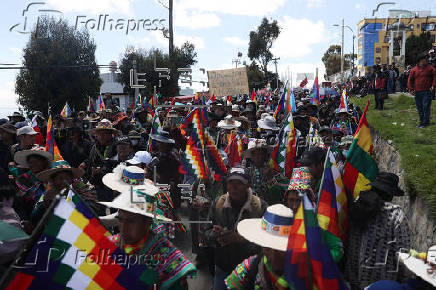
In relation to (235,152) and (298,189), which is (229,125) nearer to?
(235,152)

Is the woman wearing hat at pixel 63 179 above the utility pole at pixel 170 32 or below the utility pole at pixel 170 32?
below

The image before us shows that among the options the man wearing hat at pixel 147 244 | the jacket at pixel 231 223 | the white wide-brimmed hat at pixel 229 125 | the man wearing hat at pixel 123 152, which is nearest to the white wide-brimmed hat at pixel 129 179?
the jacket at pixel 231 223

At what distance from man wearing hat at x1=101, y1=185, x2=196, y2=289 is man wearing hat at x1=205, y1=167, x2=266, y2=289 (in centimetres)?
90

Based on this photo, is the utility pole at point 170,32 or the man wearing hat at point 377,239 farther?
the utility pole at point 170,32

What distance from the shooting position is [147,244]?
9.09 ft

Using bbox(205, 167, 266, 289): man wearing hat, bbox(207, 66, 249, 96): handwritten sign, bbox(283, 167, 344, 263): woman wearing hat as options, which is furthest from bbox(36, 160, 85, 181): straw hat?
bbox(207, 66, 249, 96): handwritten sign

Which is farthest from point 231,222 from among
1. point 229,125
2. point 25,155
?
point 229,125

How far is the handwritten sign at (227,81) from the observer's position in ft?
32.2

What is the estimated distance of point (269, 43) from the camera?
62.0m

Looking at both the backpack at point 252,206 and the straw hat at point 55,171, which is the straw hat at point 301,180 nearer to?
the backpack at point 252,206

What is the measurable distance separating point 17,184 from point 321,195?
3622 millimetres

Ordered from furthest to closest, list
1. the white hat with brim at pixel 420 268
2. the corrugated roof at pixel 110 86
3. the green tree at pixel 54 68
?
the corrugated roof at pixel 110 86 < the green tree at pixel 54 68 < the white hat with brim at pixel 420 268

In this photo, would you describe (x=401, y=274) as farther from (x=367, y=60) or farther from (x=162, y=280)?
(x=367, y=60)

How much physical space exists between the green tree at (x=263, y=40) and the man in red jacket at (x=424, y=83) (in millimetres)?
51604
